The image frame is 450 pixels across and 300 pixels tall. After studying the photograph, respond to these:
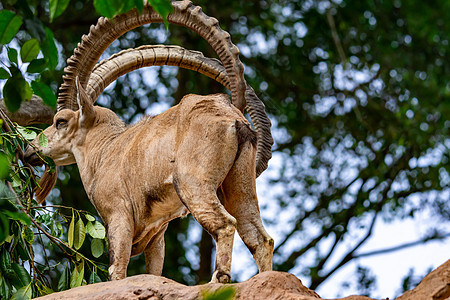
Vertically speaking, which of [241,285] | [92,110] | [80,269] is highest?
[92,110]

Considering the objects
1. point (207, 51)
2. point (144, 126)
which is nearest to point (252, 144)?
point (144, 126)

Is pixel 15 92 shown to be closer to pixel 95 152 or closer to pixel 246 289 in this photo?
pixel 246 289

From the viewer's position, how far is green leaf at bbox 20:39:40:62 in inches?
134

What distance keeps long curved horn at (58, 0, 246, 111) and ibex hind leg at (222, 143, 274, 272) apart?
2.34 feet

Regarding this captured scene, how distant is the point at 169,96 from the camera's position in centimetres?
1363

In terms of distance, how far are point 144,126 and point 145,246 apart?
104 cm

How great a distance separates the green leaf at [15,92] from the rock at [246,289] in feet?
5.54

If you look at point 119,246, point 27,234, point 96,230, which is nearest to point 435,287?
point 119,246

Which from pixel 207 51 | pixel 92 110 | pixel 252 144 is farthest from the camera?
pixel 207 51

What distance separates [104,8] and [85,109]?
364 cm

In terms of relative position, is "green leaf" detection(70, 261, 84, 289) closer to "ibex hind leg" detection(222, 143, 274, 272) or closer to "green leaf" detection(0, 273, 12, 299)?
"green leaf" detection(0, 273, 12, 299)

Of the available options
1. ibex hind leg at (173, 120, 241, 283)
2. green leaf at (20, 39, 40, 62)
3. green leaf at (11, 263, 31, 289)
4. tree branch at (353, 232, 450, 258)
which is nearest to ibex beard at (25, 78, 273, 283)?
ibex hind leg at (173, 120, 241, 283)

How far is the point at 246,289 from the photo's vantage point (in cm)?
458

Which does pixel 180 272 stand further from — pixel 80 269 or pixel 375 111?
pixel 80 269
